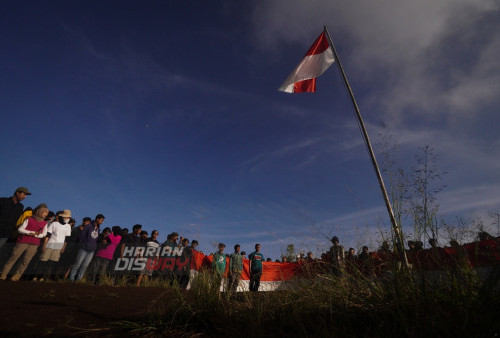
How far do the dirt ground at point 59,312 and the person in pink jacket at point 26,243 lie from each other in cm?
200

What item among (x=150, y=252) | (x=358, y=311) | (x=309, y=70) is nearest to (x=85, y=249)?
(x=150, y=252)

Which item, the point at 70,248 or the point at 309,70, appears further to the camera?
the point at 309,70

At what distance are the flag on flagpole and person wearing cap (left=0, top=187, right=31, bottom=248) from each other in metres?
7.16

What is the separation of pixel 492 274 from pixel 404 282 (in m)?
0.56

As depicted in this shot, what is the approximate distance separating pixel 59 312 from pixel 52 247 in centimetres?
511

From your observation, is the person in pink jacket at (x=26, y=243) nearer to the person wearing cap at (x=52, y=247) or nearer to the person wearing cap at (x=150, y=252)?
the person wearing cap at (x=52, y=247)

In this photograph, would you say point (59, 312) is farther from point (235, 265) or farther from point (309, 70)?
point (309, 70)

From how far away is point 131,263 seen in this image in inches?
327

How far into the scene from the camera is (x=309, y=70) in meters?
8.17

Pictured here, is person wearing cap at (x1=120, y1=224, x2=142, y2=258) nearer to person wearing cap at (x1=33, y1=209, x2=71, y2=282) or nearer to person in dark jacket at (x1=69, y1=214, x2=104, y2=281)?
person in dark jacket at (x1=69, y1=214, x2=104, y2=281)

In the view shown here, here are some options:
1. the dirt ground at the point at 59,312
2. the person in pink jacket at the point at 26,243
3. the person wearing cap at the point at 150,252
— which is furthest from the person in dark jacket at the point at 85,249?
the dirt ground at the point at 59,312

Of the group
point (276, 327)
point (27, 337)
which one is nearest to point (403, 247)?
point (276, 327)

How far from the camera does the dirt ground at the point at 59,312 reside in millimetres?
2258

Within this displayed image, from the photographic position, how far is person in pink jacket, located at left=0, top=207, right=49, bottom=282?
18.9 ft
